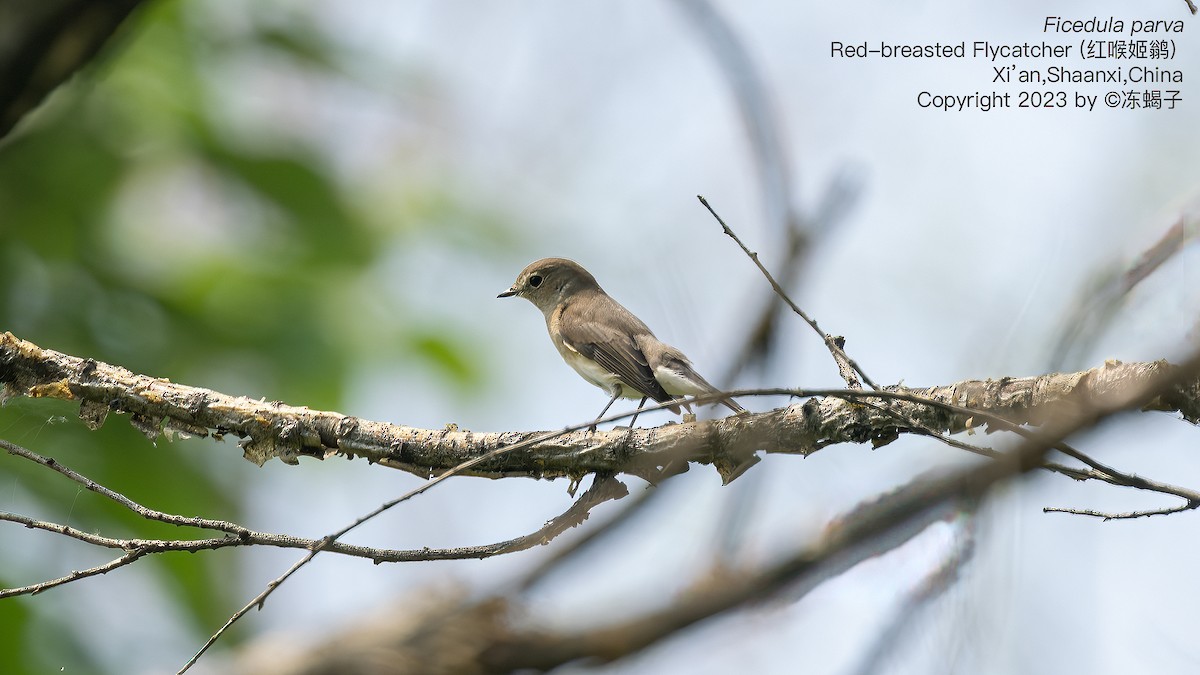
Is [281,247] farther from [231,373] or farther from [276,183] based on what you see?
[231,373]

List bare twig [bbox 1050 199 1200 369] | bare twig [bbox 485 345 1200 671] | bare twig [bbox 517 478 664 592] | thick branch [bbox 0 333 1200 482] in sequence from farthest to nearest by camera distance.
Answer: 1. thick branch [bbox 0 333 1200 482]
2. bare twig [bbox 1050 199 1200 369]
3. bare twig [bbox 517 478 664 592]
4. bare twig [bbox 485 345 1200 671]

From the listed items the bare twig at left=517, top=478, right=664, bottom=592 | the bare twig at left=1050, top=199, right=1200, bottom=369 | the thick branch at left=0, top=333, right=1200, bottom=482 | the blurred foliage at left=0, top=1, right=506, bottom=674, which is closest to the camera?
the bare twig at left=517, top=478, right=664, bottom=592

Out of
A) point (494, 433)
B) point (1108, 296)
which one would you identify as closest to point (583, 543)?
point (1108, 296)

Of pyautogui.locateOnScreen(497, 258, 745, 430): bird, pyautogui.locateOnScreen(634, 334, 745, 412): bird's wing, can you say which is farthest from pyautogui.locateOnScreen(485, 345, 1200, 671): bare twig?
pyautogui.locateOnScreen(634, 334, 745, 412): bird's wing

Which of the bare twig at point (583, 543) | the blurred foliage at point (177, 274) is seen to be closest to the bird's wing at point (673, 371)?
the blurred foliage at point (177, 274)

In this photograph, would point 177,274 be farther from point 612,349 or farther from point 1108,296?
point 1108,296

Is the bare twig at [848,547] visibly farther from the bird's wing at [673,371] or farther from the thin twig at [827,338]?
the bird's wing at [673,371]

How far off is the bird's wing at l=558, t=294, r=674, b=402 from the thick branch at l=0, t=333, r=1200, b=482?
1786mm

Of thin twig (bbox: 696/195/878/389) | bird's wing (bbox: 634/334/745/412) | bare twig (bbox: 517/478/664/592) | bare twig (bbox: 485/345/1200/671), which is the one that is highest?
bird's wing (bbox: 634/334/745/412)

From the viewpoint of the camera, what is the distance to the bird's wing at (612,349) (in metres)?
4.95

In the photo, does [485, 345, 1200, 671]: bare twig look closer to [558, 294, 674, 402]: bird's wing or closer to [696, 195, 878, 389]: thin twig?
[696, 195, 878, 389]: thin twig

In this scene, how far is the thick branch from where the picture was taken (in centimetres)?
246

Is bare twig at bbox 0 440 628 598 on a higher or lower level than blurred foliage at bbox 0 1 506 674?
lower

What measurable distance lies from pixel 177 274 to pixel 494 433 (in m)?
2.96
